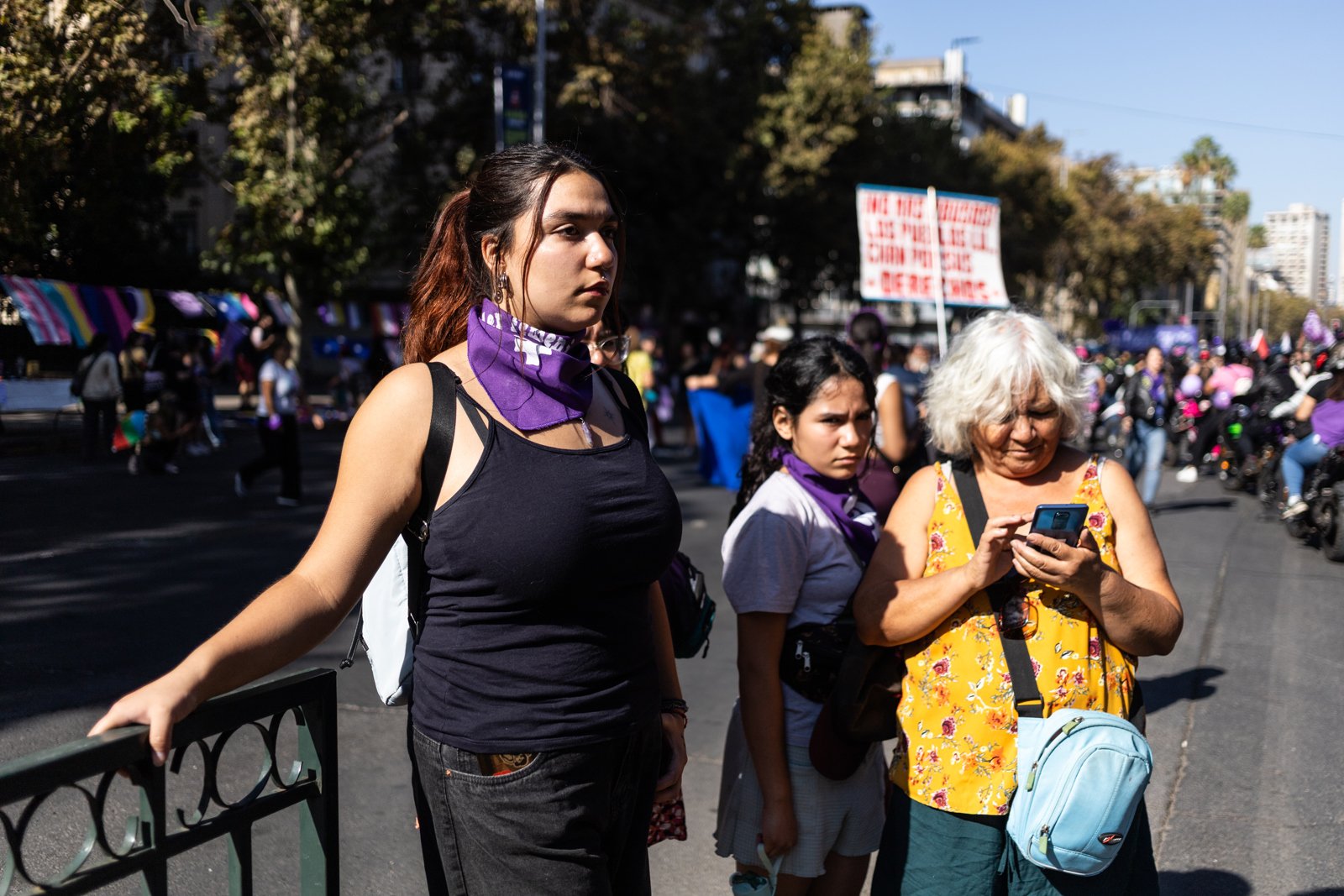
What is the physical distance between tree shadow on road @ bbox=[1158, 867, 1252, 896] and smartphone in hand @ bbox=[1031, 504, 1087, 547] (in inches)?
89.9

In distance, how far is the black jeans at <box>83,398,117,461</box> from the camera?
49.5 ft

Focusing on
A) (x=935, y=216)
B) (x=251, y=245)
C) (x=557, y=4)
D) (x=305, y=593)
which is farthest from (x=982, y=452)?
(x=557, y=4)

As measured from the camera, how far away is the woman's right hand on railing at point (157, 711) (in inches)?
58.3

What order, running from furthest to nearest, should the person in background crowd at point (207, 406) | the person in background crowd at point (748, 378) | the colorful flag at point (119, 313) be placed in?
the person in background crowd at point (207, 406) < the colorful flag at point (119, 313) < the person in background crowd at point (748, 378)

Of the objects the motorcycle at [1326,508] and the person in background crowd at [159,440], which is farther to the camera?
the person in background crowd at [159,440]

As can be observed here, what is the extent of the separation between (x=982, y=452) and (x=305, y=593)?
136cm

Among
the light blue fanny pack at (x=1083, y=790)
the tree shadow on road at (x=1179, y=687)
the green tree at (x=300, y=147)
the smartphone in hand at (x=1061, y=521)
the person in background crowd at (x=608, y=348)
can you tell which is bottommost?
the tree shadow on road at (x=1179, y=687)

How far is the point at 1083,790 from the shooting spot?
6.81 feet

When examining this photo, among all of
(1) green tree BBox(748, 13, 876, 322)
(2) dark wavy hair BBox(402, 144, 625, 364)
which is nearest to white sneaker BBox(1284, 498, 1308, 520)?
(2) dark wavy hair BBox(402, 144, 625, 364)

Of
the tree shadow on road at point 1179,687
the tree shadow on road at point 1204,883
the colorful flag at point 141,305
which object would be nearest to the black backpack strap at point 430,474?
the tree shadow on road at point 1204,883

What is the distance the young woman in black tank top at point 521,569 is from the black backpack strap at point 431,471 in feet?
0.05

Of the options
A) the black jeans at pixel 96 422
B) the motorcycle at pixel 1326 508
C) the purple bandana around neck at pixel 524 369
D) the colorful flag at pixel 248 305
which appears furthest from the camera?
the colorful flag at pixel 248 305

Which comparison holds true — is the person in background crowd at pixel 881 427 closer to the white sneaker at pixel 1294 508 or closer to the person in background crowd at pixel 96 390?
the white sneaker at pixel 1294 508

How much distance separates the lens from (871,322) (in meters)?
7.37
